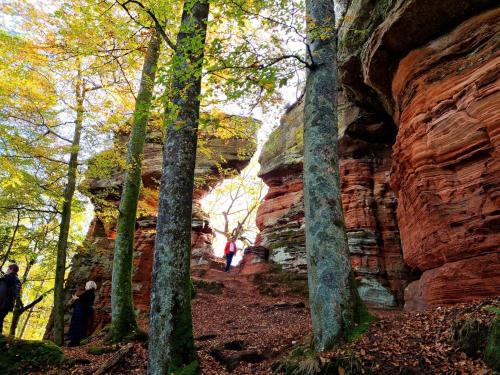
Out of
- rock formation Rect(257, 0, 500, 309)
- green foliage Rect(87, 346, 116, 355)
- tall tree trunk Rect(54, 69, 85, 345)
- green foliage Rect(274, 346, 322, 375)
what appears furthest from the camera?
tall tree trunk Rect(54, 69, 85, 345)

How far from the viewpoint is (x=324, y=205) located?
18.6ft

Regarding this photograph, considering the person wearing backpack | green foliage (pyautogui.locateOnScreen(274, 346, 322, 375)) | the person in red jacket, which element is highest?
the person in red jacket

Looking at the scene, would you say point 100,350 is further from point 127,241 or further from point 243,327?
point 243,327

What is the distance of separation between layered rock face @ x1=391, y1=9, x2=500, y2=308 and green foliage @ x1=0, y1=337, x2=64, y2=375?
7940 mm

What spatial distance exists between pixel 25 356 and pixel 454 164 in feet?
32.6

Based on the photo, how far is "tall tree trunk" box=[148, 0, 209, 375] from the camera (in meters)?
5.46

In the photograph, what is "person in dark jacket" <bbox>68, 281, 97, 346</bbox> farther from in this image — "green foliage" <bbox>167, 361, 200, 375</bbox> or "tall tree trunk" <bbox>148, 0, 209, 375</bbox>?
"green foliage" <bbox>167, 361, 200, 375</bbox>

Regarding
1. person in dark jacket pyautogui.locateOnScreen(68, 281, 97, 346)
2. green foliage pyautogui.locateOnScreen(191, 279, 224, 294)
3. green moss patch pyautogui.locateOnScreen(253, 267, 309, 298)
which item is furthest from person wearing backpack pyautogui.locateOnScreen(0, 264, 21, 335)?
green moss patch pyautogui.locateOnScreen(253, 267, 309, 298)

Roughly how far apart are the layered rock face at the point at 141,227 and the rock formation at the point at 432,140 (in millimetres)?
4551

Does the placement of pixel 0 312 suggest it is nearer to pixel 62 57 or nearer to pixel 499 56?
pixel 62 57

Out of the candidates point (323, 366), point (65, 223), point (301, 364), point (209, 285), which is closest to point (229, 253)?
point (209, 285)

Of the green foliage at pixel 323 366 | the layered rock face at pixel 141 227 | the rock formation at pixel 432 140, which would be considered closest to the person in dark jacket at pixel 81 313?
the layered rock face at pixel 141 227

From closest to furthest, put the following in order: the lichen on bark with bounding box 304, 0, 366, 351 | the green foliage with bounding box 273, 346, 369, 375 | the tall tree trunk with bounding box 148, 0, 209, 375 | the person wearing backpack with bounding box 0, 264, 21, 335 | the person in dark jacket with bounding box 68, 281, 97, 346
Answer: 1. the green foliage with bounding box 273, 346, 369, 375
2. the lichen on bark with bounding box 304, 0, 366, 351
3. the tall tree trunk with bounding box 148, 0, 209, 375
4. the person wearing backpack with bounding box 0, 264, 21, 335
5. the person in dark jacket with bounding box 68, 281, 97, 346

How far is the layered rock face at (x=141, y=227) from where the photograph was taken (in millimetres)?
13227
